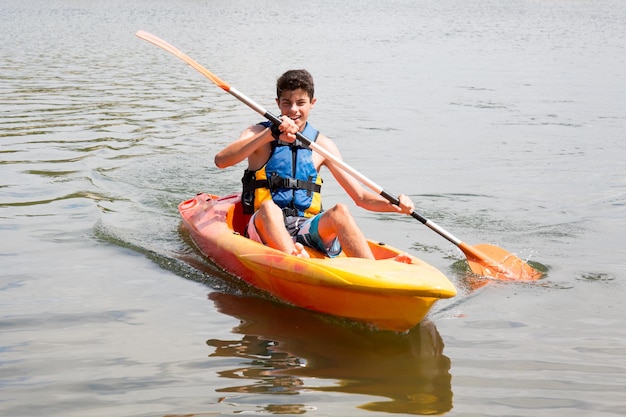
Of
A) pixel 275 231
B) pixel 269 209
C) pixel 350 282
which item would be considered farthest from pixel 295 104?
pixel 350 282

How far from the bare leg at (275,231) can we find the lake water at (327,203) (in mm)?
310

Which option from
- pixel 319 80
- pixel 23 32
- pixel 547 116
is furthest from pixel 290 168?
pixel 23 32

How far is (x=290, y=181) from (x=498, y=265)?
4.41 feet

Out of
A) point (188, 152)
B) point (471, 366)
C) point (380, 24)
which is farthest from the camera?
point (380, 24)

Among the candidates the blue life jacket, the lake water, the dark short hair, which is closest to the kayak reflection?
the lake water

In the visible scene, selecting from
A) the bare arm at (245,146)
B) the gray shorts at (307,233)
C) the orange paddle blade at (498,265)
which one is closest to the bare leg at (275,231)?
the gray shorts at (307,233)

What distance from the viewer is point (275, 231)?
4.50 meters

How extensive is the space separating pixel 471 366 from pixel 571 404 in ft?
1.69

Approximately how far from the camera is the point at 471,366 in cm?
369

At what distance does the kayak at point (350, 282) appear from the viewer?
3795 mm

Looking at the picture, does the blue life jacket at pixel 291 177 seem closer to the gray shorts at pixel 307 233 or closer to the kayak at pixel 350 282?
the gray shorts at pixel 307 233

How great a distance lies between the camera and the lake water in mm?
3422

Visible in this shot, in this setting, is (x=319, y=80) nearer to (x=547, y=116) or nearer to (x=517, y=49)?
(x=547, y=116)

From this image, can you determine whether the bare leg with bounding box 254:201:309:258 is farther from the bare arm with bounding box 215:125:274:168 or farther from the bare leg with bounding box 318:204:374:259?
the bare arm with bounding box 215:125:274:168
